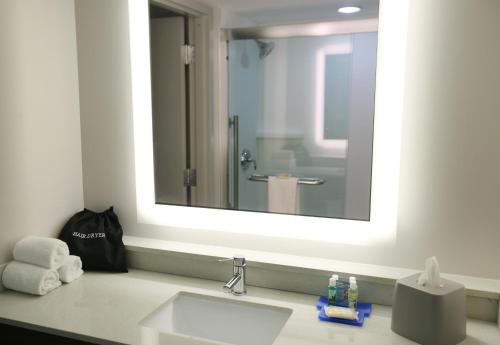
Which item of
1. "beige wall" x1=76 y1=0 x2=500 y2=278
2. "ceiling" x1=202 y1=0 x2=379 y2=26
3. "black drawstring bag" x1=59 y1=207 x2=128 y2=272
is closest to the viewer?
"beige wall" x1=76 y1=0 x2=500 y2=278

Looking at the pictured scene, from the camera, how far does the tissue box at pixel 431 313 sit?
3.62ft

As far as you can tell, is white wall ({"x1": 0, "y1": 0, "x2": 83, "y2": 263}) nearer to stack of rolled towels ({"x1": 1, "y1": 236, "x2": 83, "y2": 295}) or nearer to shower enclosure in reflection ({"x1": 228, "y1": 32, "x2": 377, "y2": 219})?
stack of rolled towels ({"x1": 1, "y1": 236, "x2": 83, "y2": 295})

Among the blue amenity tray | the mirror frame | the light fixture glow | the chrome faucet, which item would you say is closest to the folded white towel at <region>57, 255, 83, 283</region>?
the mirror frame

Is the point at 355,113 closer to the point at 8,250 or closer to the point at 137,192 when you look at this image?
the point at 137,192

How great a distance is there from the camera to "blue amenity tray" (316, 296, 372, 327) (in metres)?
1.25

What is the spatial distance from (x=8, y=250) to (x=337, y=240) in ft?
3.71

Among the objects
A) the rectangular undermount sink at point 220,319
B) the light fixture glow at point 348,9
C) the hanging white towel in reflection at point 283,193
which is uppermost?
the light fixture glow at point 348,9

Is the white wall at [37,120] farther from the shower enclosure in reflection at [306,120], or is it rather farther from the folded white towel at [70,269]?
the shower enclosure in reflection at [306,120]

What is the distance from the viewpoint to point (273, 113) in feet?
7.22

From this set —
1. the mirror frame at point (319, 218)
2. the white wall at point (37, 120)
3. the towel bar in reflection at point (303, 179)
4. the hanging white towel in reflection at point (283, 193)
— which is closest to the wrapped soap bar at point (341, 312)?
the mirror frame at point (319, 218)

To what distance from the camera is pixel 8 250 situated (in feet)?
4.83

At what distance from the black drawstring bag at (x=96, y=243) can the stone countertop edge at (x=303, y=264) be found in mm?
53

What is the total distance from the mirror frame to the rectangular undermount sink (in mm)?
271

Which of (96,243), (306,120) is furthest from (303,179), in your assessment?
(96,243)
